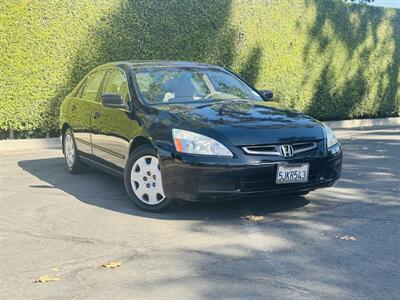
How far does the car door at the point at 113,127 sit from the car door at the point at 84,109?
0.63 ft

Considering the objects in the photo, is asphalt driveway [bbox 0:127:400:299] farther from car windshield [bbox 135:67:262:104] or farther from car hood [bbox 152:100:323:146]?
car windshield [bbox 135:67:262:104]

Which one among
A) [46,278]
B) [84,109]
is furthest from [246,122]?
[84,109]

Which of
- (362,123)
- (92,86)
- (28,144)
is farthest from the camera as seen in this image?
(362,123)

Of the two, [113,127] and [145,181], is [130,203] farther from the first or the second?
[113,127]

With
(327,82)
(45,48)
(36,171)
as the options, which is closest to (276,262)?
(36,171)

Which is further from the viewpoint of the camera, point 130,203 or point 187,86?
point 187,86

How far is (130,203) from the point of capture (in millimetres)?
6113

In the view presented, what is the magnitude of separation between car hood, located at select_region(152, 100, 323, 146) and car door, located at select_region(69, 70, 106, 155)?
5.18ft

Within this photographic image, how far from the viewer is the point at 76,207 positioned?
600 cm

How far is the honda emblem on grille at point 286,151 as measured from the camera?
17.0 ft

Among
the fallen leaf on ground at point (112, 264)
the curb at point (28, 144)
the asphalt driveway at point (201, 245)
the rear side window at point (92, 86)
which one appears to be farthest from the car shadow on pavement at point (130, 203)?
the curb at point (28, 144)

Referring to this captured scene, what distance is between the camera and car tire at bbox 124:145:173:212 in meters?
5.52

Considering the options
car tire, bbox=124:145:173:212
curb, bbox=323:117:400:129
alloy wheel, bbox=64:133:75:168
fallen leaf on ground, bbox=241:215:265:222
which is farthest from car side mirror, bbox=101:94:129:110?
curb, bbox=323:117:400:129

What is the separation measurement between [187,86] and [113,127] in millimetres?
947
